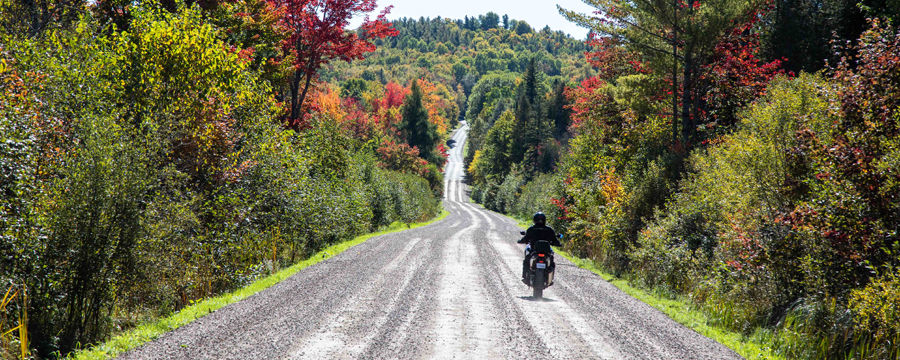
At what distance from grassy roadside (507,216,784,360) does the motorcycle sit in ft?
8.47

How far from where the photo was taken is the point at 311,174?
23.3m

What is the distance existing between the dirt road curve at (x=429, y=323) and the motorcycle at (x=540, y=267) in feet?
0.98

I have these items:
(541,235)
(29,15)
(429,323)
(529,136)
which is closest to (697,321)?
(541,235)

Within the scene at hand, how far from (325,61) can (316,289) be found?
43.0ft

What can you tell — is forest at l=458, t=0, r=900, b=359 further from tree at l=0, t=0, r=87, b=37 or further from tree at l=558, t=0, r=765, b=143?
tree at l=0, t=0, r=87, b=37

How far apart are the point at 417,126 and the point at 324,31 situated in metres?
58.5

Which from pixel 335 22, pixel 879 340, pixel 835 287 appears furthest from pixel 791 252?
pixel 335 22

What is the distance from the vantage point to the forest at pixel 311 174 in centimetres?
734

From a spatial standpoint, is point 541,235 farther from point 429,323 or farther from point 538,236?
point 429,323

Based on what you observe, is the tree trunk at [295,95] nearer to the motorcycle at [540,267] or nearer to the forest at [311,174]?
the forest at [311,174]

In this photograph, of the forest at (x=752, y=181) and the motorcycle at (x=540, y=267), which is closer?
the forest at (x=752, y=181)

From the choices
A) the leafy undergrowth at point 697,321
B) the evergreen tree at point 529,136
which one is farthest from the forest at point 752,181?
the evergreen tree at point 529,136

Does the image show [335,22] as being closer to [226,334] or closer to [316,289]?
Result: [316,289]

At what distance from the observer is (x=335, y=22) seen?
20.6 metres
